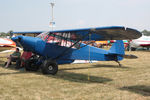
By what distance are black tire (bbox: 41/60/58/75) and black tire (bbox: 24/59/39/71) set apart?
4.44 ft

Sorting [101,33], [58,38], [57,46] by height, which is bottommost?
[57,46]

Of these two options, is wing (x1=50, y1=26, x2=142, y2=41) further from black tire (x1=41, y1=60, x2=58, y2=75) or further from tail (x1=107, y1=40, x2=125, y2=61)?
tail (x1=107, y1=40, x2=125, y2=61)

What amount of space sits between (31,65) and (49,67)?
5.16 feet

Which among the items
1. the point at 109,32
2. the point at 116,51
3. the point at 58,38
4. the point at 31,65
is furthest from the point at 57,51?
the point at 116,51

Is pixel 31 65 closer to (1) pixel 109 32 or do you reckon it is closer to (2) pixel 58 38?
(2) pixel 58 38

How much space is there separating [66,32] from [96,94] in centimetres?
417

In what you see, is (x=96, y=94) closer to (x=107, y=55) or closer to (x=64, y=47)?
(x=64, y=47)

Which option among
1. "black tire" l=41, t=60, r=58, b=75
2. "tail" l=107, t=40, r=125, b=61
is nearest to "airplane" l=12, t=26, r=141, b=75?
"black tire" l=41, t=60, r=58, b=75

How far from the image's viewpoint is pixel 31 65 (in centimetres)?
930

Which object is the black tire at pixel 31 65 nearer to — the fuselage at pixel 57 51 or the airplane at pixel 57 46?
the airplane at pixel 57 46

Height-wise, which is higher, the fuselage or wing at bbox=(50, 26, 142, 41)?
wing at bbox=(50, 26, 142, 41)

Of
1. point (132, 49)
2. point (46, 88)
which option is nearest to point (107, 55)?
point (46, 88)

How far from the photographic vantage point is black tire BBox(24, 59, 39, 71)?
9221 millimetres

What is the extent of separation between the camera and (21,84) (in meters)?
6.12
